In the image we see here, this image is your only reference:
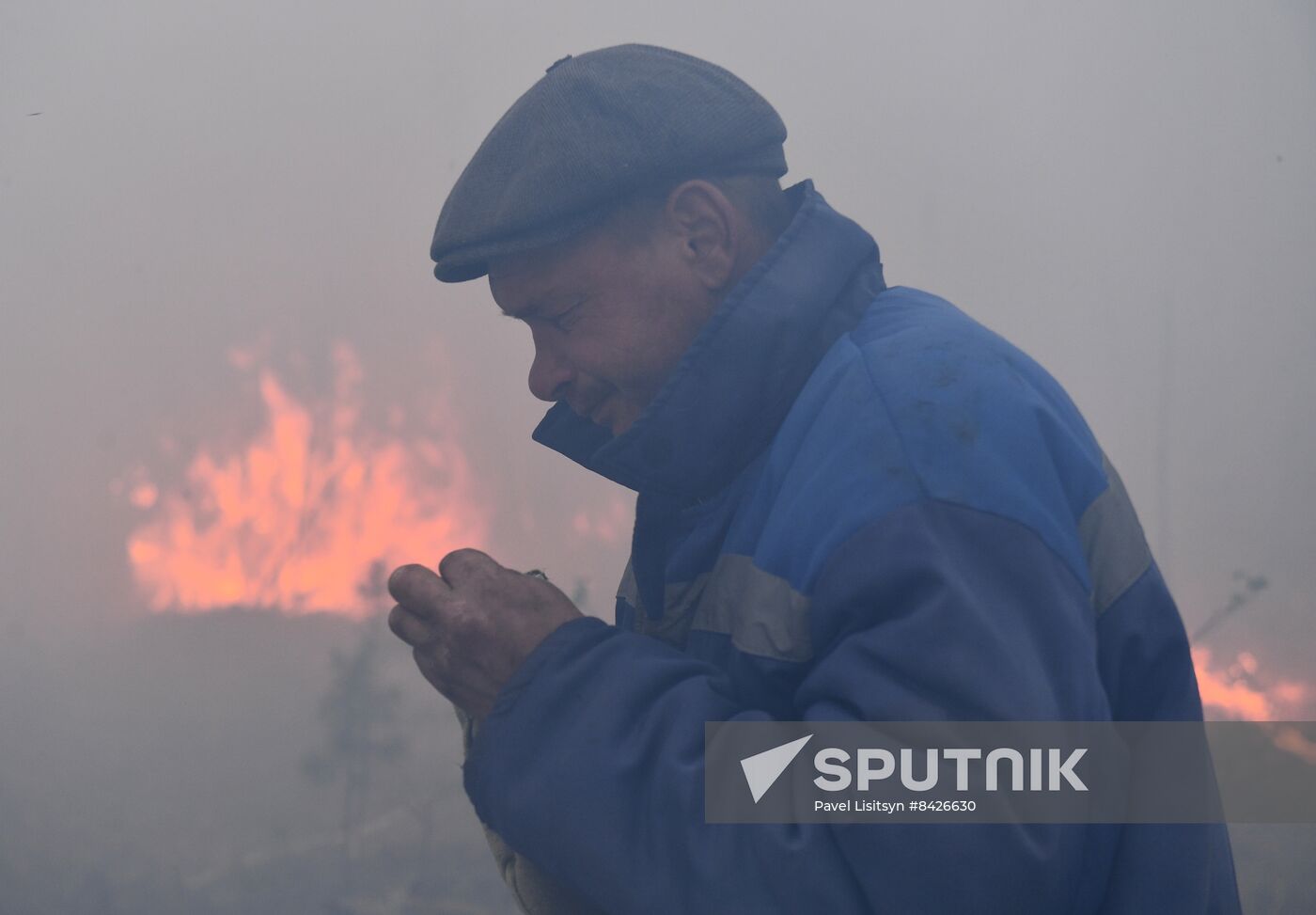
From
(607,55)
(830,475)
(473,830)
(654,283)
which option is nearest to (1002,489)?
(830,475)

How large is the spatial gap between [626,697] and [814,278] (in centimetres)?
40

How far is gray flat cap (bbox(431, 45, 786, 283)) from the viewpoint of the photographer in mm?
1058

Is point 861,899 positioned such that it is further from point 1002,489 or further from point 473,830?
point 473,830

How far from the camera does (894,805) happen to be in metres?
0.69

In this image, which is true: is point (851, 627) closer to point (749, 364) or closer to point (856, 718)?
point (856, 718)

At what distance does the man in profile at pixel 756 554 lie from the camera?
0.70 m

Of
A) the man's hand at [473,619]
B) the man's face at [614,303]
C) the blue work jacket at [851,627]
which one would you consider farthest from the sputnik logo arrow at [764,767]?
the man's face at [614,303]

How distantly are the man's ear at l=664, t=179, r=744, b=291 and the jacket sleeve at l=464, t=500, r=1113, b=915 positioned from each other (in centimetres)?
39

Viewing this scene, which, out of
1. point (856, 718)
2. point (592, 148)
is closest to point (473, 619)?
point (856, 718)

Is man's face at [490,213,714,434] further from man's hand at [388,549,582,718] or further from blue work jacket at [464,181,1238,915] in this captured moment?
man's hand at [388,549,582,718]

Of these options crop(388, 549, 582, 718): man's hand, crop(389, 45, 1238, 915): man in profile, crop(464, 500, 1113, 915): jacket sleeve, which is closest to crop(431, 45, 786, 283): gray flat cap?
crop(389, 45, 1238, 915): man in profile

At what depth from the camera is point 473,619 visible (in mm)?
921

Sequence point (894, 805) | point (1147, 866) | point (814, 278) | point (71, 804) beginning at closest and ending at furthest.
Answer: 1. point (894, 805)
2. point (1147, 866)
3. point (814, 278)
4. point (71, 804)

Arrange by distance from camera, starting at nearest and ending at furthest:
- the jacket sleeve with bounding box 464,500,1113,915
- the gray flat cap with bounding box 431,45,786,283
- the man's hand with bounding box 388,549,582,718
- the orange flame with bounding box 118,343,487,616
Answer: the jacket sleeve with bounding box 464,500,1113,915
the man's hand with bounding box 388,549,582,718
the gray flat cap with bounding box 431,45,786,283
the orange flame with bounding box 118,343,487,616
